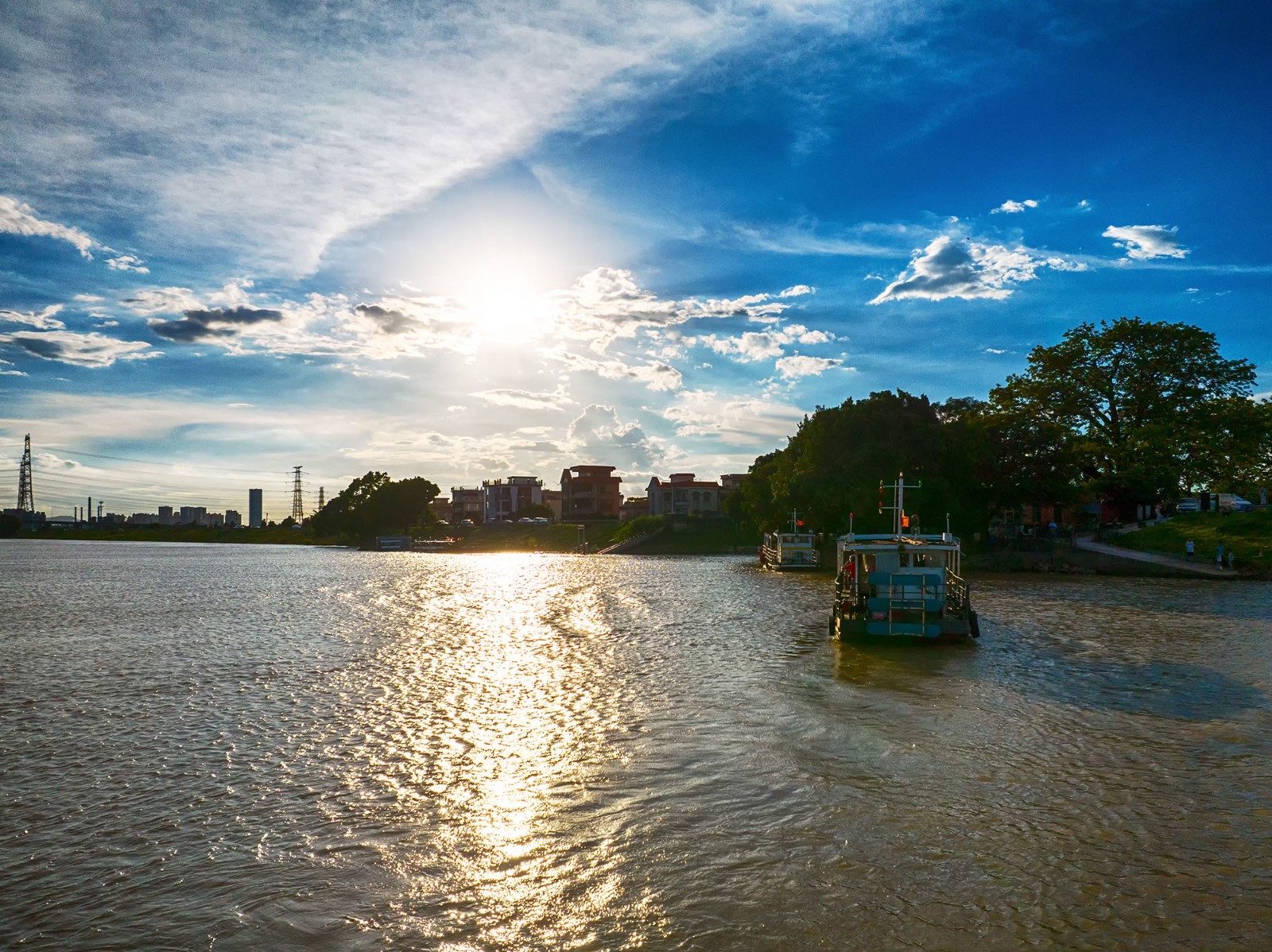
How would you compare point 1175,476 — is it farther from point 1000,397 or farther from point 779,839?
point 779,839

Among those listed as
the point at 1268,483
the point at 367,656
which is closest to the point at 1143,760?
the point at 367,656

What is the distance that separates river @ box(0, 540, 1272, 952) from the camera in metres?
9.27

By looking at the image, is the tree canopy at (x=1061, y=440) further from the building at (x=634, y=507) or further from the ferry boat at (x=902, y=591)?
the building at (x=634, y=507)

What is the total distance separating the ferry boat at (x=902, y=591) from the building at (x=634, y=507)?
13586 centimetres

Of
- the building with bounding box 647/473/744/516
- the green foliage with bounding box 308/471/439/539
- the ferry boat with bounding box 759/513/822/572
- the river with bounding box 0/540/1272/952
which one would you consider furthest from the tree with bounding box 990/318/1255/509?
the green foliage with bounding box 308/471/439/539

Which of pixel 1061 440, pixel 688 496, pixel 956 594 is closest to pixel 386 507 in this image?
pixel 688 496

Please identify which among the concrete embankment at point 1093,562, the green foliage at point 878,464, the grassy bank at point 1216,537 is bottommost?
the concrete embankment at point 1093,562

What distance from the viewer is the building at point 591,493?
6944 inches

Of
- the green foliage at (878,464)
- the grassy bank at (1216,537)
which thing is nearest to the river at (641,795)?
the grassy bank at (1216,537)

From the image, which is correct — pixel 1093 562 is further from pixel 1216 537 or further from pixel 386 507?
pixel 386 507

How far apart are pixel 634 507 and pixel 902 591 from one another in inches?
6197

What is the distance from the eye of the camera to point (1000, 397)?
258 feet

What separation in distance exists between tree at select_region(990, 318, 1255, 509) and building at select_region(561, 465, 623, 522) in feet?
346

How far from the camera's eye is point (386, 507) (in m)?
175
